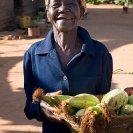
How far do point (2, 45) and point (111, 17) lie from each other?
305 inches

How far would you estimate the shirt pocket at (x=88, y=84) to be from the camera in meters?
2.17

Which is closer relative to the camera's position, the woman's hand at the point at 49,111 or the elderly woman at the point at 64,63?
the woman's hand at the point at 49,111

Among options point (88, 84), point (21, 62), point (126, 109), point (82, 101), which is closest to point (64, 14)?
point (88, 84)

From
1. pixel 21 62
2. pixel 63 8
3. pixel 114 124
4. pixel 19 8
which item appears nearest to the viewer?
pixel 114 124

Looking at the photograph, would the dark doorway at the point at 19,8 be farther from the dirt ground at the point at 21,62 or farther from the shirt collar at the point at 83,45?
the shirt collar at the point at 83,45

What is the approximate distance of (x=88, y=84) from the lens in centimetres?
218

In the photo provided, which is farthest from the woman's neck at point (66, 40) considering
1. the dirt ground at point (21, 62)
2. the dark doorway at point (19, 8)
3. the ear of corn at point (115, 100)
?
the dark doorway at point (19, 8)

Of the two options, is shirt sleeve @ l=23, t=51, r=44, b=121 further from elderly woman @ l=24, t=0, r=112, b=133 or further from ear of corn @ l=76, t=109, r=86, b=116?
ear of corn @ l=76, t=109, r=86, b=116

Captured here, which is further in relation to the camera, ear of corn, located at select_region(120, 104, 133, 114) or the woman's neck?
the woman's neck

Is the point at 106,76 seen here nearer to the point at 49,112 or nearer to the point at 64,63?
the point at 64,63

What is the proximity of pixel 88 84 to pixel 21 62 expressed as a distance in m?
6.81

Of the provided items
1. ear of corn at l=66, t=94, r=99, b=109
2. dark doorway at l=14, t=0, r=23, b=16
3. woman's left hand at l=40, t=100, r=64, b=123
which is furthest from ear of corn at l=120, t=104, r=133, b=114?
dark doorway at l=14, t=0, r=23, b=16

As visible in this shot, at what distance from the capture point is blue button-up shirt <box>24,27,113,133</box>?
217cm

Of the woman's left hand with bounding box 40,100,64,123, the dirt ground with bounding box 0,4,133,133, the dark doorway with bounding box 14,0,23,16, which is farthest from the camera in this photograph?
the dark doorway with bounding box 14,0,23,16
